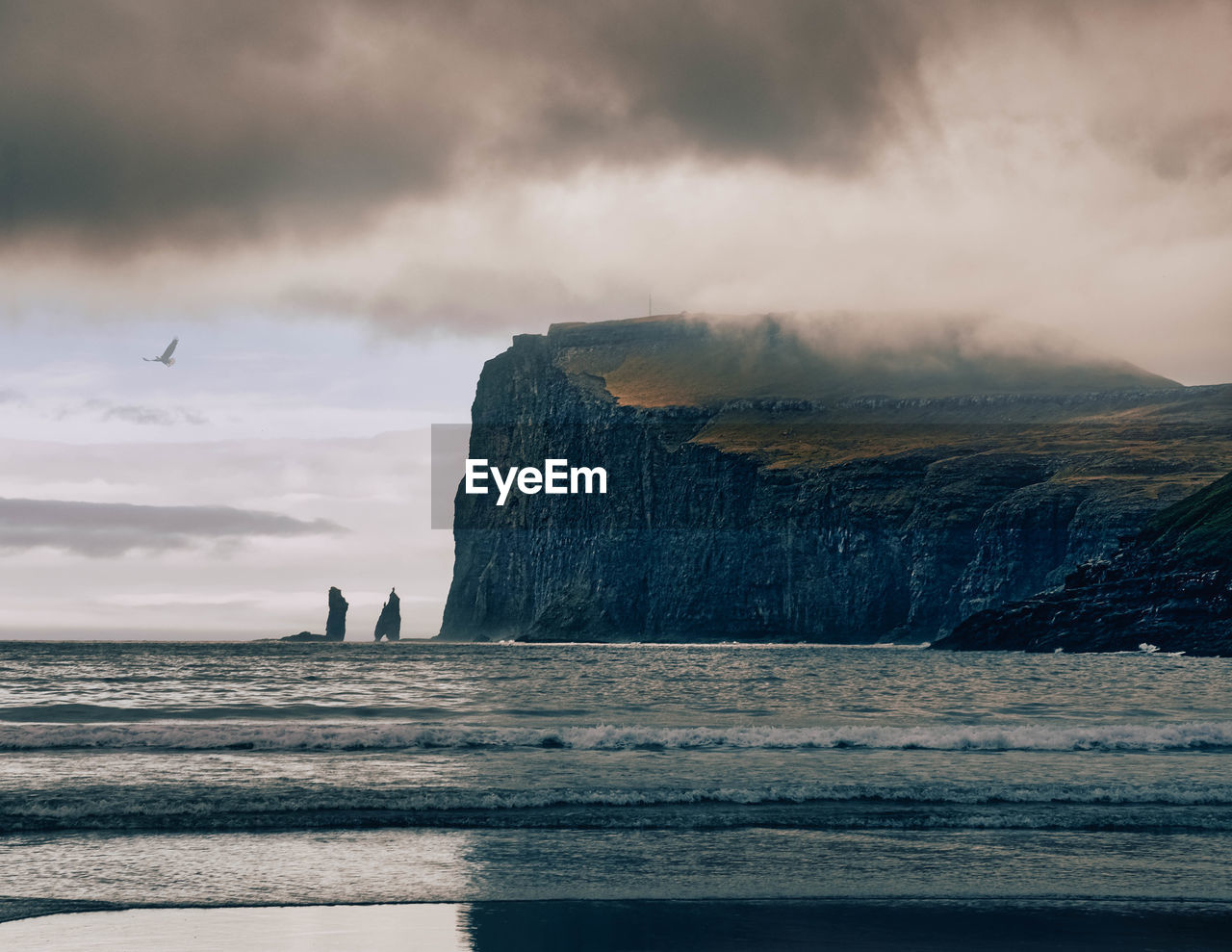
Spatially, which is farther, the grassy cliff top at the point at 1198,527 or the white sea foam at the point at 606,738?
the grassy cliff top at the point at 1198,527

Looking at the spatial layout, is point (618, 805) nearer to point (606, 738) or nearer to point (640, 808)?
point (640, 808)

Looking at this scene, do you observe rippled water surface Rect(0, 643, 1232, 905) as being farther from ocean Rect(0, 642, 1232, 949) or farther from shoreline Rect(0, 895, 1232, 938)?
shoreline Rect(0, 895, 1232, 938)

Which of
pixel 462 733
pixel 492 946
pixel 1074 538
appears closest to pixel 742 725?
pixel 462 733

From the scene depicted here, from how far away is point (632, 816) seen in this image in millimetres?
21500

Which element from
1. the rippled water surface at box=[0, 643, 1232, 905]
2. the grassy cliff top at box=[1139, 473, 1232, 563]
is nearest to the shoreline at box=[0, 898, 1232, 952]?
the rippled water surface at box=[0, 643, 1232, 905]

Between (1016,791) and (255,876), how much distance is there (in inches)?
635

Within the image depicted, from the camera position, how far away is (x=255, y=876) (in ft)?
55.0

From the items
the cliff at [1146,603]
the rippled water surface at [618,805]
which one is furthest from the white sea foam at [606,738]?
the cliff at [1146,603]

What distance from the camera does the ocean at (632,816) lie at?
1557 cm

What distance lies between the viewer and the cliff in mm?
123750

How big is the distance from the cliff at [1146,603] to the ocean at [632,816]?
9066 cm

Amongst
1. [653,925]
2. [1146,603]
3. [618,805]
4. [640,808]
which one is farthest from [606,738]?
[1146,603]

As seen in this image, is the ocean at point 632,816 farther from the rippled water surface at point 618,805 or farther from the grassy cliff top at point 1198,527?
the grassy cliff top at point 1198,527

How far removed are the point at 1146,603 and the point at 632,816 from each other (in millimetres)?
128571
